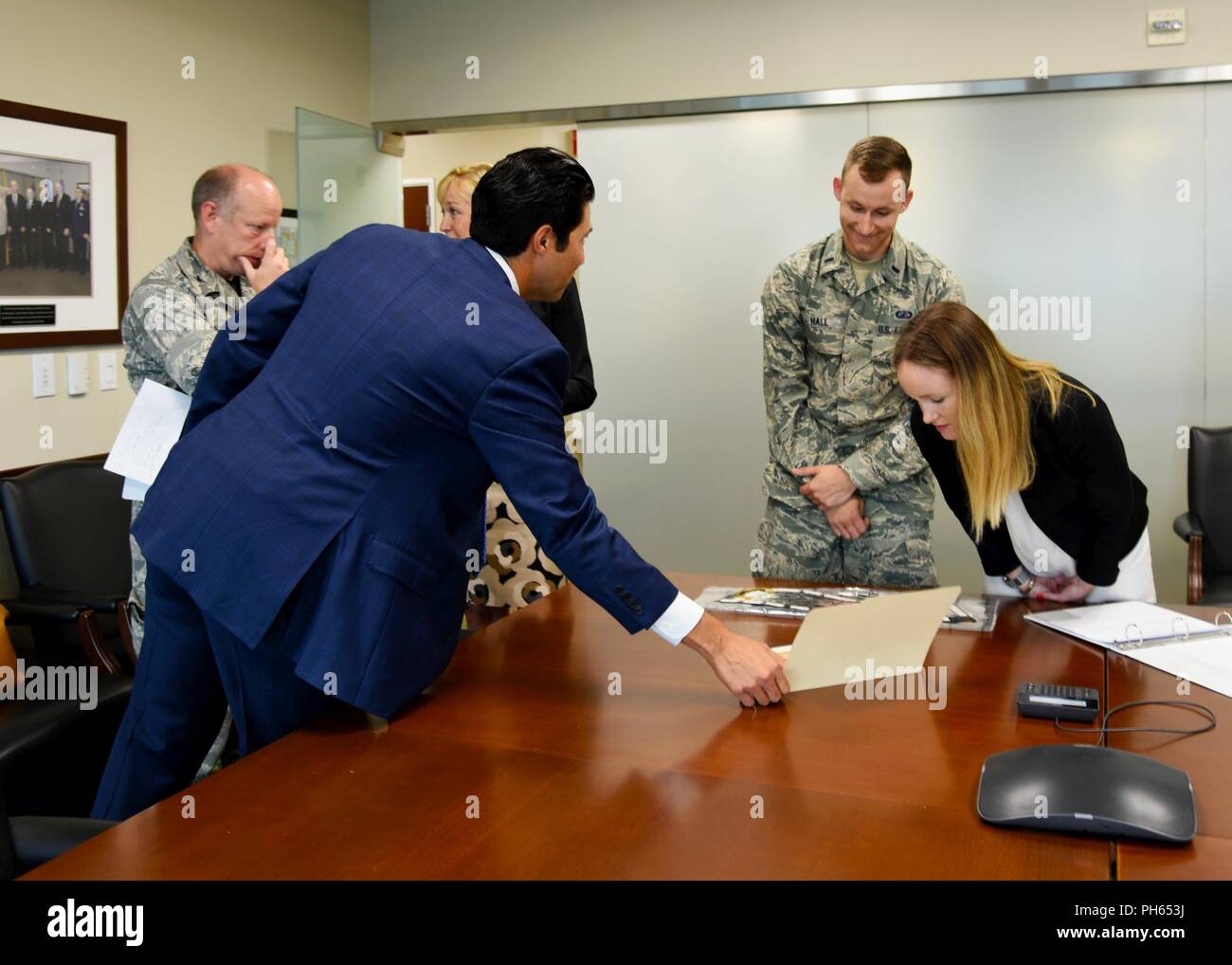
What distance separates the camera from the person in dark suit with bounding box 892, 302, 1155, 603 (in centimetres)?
230

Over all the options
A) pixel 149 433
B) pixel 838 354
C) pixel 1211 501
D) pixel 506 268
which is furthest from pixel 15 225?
pixel 1211 501

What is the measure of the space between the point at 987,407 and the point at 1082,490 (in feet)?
0.92

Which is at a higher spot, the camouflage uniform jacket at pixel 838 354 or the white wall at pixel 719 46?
the white wall at pixel 719 46

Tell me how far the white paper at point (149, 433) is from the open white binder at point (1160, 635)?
5.79ft

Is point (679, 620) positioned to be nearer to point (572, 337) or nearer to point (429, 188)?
point (572, 337)

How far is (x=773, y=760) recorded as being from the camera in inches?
59.2

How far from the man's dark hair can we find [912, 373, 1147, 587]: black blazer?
3.67ft

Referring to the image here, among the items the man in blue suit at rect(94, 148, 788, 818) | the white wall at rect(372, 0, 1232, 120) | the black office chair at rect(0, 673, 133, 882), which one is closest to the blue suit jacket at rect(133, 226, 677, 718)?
the man in blue suit at rect(94, 148, 788, 818)

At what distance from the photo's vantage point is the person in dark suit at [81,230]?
3.59m


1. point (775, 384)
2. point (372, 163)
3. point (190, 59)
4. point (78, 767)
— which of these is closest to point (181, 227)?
point (190, 59)

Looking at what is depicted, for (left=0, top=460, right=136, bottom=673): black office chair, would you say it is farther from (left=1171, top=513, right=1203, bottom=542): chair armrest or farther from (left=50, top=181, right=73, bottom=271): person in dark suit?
(left=1171, top=513, right=1203, bottom=542): chair armrest

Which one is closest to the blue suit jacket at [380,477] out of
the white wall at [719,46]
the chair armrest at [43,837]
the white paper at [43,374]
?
the chair armrest at [43,837]

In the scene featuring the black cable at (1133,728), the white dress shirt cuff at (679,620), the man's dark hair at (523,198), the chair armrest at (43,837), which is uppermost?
the man's dark hair at (523,198)

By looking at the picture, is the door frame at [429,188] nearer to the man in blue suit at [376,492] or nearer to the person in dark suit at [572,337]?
the person in dark suit at [572,337]
